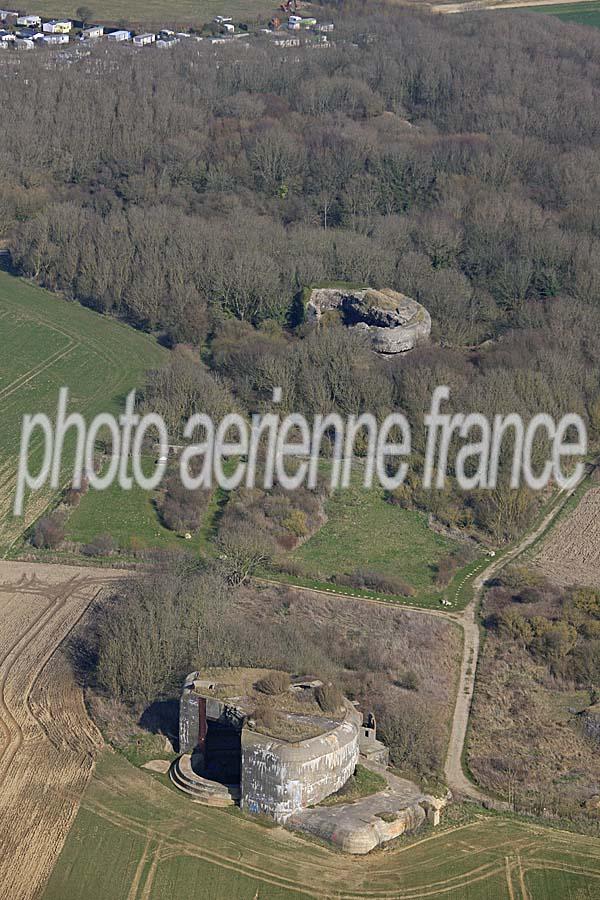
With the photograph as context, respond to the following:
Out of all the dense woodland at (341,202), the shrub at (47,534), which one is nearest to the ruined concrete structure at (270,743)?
the shrub at (47,534)

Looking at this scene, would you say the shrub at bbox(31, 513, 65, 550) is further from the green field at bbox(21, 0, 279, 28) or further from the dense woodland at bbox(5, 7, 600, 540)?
the green field at bbox(21, 0, 279, 28)

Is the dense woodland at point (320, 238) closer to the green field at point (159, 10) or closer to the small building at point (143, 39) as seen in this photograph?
the small building at point (143, 39)

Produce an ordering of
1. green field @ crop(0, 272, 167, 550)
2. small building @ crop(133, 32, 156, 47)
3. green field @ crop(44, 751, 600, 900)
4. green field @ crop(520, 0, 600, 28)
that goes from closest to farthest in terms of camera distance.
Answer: green field @ crop(44, 751, 600, 900)
green field @ crop(0, 272, 167, 550)
small building @ crop(133, 32, 156, 47)
green field @ crop(520, 0, 600, 28)

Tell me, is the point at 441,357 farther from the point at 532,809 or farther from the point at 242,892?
the point at 242,892

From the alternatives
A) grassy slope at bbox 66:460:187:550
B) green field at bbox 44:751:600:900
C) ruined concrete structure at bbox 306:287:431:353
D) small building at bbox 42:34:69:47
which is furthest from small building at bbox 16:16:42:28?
green field at bbox 44:751:600:900

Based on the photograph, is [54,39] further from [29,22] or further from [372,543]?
[372,543]

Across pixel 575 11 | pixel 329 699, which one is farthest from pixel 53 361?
pixel 575 11
